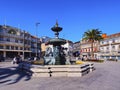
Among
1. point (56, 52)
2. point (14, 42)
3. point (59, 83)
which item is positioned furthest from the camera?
point (14, 42)

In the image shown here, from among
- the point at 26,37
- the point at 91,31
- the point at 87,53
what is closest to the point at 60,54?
the point at 91,31

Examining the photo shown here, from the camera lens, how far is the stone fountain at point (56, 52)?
20122mm

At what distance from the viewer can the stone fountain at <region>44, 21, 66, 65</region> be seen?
66.0ft

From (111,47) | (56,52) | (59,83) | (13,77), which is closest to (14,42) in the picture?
(111,47)

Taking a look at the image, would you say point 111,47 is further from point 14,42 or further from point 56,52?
point 56,52

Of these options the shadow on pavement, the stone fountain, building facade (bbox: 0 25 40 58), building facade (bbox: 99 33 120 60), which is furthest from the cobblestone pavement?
building facade (bbox: 99 33 120 60)

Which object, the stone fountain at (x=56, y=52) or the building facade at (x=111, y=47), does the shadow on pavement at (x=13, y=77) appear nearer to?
the stone fountain at (x=56, y=52)

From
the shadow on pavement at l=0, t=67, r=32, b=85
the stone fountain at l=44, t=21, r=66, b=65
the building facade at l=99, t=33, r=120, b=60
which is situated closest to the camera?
the shadow on pavement at l=0, t=67, r=32, b=85

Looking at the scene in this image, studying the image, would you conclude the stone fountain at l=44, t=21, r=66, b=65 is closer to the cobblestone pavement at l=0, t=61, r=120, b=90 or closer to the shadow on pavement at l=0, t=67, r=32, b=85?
the shadow on pavement at l=0, t=67, r=32, b=85

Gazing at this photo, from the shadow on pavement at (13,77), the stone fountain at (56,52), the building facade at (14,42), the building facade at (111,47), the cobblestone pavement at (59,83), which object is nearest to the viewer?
the cobblestone pavement at (59,83)

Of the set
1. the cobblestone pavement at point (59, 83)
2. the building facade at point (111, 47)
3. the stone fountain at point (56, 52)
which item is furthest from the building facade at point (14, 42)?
the cobblestone pavement at point (59, 83)

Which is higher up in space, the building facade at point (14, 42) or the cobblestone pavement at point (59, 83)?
the building facade at point (14, 42)

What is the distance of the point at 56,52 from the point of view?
2059cm

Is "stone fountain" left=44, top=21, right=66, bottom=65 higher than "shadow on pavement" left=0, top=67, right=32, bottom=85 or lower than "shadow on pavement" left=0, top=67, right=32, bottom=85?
higher
